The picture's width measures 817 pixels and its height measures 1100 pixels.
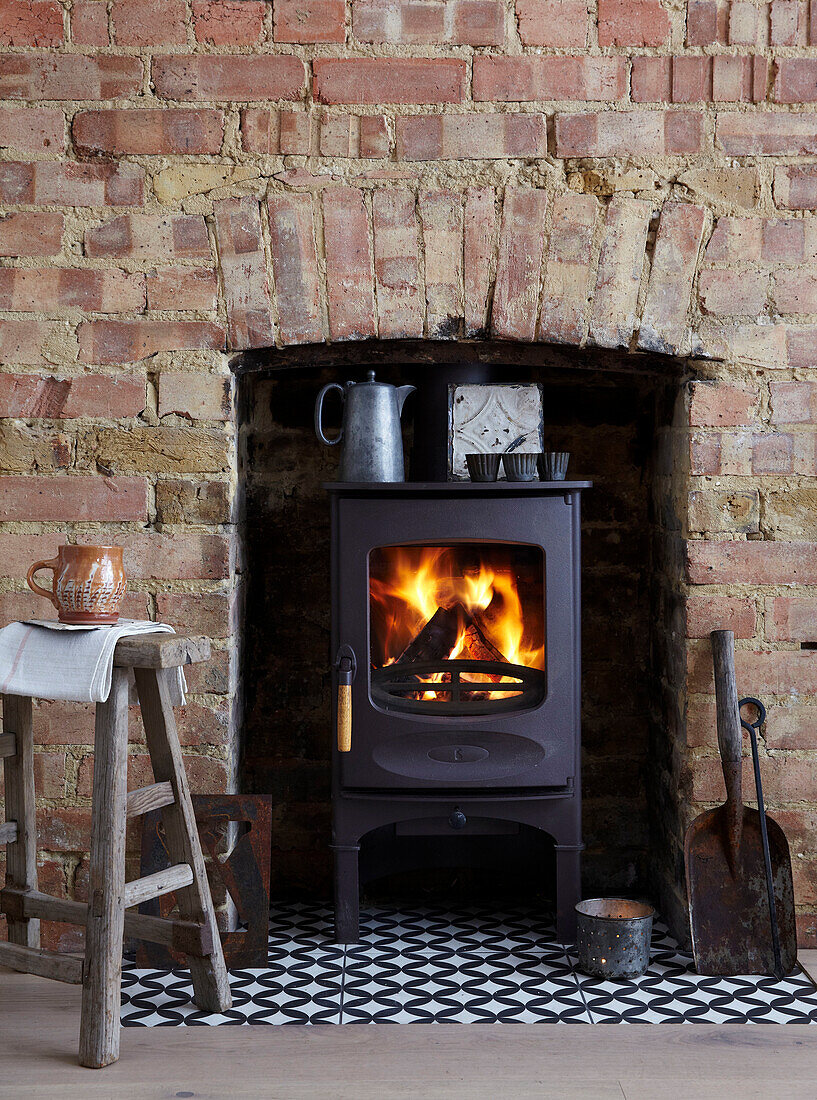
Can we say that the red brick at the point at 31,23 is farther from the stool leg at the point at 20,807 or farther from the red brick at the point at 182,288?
the stool leg at the point at 20,807

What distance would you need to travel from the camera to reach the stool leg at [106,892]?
1.66m

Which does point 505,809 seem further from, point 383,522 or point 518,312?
point 518,312

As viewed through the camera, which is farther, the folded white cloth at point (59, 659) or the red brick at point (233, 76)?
the red brick at point (233, 76)

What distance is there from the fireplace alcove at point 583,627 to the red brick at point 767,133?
568 mm

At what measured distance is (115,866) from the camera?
170cm

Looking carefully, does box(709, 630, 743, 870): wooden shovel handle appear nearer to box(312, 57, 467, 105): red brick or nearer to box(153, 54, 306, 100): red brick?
box(312, 57, 467, 105): red brick

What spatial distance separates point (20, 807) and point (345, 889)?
68 centimetres

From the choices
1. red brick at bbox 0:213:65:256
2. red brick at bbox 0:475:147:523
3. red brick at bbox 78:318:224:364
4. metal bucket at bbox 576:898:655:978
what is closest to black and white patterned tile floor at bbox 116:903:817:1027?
metal bucket at bbox 576:898:655:978

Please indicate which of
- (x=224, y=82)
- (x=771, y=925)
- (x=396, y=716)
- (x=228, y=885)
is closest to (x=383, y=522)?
(x=396, y=716)

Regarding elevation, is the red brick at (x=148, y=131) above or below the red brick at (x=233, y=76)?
below

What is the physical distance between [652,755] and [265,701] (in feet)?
3.12

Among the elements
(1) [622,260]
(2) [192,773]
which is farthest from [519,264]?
(2) [192,773]

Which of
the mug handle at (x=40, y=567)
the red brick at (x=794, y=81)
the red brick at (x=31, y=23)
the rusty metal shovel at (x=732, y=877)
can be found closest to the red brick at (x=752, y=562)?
the rusty metal shovel at (x=732, y=877)

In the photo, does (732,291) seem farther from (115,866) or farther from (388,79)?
(115,866)
